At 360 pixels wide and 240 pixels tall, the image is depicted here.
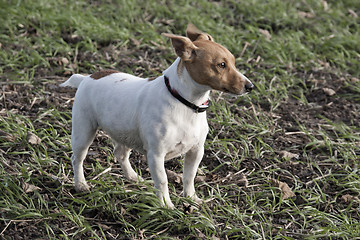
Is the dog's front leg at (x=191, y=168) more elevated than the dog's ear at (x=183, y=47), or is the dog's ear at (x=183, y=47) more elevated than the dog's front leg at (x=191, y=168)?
the dog's ear at (x=183, y=47)

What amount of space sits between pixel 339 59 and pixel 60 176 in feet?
13.5

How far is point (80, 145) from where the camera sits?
12.9ft

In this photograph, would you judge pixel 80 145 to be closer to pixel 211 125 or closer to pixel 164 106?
pixel 164 106

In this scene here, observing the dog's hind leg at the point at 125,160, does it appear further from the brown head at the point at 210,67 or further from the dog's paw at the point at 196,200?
the brown head at the point at 210,67

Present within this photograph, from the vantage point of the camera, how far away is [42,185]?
411cm

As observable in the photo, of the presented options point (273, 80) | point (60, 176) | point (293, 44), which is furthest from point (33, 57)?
point (293, 44)

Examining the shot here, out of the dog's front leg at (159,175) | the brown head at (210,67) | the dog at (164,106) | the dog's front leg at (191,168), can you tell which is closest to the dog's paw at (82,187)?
the dog at (164,106)

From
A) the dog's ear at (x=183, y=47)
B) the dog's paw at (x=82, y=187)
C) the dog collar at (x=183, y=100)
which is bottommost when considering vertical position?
the dog's paw at (x=82, y=187)

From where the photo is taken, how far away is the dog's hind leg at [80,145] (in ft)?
12.9

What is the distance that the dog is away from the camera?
11.3 feet

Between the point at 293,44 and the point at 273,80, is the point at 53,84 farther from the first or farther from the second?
the point at 293,44


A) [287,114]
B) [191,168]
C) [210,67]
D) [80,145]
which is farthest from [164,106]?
[287,114]

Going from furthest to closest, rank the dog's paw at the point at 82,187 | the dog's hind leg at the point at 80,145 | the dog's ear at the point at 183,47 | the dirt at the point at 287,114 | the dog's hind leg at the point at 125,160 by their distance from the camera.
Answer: the dirt at the point at 287,114 < the dog's hind leg at the point at 125,160 < the dog's paw at the point at 82,187 < the dog's hind leg at the point at 80,145 < the dog's ear at the point at 183,47

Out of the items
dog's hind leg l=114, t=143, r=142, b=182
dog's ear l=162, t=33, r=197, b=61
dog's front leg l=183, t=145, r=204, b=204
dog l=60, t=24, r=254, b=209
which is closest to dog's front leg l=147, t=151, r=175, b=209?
dog l=60, t=24, r=254, b=209
